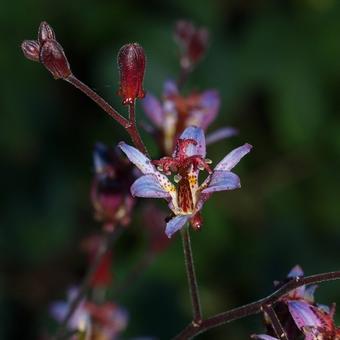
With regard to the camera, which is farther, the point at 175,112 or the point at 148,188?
the point at 175,112

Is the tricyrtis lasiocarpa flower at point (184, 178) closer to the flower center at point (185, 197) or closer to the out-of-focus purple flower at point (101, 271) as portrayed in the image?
the flower center at point (185, 197)

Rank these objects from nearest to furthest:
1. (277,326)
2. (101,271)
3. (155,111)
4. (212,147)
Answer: (277,326) → (155,111) → (101,271) → (212,147)

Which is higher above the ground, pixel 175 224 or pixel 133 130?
pixel 133 130

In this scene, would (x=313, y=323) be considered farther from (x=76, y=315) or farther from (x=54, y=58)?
(x=76, y=315)

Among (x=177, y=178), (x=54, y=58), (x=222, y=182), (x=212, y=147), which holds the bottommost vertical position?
(x=222, y=182)

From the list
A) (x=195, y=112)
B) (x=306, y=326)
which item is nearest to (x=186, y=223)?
(x=306, y=326)

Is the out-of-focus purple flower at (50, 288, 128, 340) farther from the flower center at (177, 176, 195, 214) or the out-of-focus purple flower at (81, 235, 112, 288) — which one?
the flower center at (177, 176, 195, 214)

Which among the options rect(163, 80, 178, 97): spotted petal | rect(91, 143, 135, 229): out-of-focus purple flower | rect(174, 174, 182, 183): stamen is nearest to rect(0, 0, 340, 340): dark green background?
rect(163, 80, 178, 97): spotted petal

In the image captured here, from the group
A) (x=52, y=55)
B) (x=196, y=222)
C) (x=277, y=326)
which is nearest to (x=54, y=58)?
(x=52, y=55)
